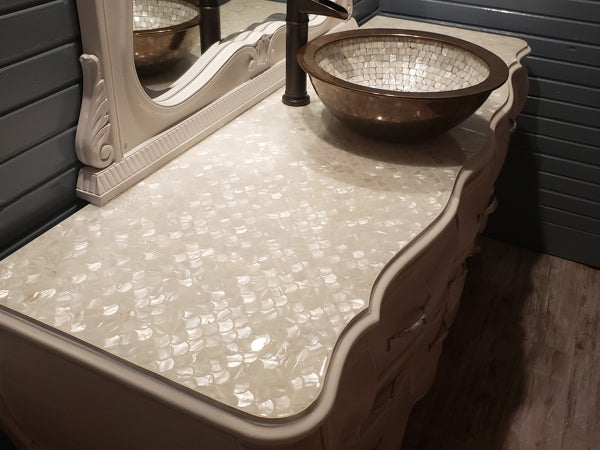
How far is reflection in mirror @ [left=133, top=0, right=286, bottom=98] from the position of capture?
82 cm

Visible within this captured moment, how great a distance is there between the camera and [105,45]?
0.75 m

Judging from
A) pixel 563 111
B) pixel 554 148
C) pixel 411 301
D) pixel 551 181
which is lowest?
pixel 551 181

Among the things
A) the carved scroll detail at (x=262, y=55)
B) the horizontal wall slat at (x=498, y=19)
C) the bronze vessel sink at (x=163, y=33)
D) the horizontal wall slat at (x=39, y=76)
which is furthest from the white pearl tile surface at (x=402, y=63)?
the horizontal wall slat at (x=498, y=19)

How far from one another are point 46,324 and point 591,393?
4.76 ft

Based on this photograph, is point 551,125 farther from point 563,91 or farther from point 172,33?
point 172,33

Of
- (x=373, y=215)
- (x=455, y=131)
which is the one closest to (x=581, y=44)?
(x=455, y=131)

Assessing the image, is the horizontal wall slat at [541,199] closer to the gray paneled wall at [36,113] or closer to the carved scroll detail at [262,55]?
the carved scroll detail at [262,55]

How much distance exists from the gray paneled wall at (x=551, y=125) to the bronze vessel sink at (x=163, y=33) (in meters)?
0.99

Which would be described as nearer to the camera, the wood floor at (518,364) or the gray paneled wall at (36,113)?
the gray paneled wall at (36,113)

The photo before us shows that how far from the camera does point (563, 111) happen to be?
1.75 metres

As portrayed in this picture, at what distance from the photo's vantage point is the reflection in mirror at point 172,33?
2.71ft

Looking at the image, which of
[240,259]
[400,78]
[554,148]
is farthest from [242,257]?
[554,148]

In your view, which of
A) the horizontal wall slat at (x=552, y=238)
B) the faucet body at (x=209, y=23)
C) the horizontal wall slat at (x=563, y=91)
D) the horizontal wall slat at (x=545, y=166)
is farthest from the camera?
the horizontal wall slat at (x=552, y=238)

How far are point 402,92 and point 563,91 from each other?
106 cm
